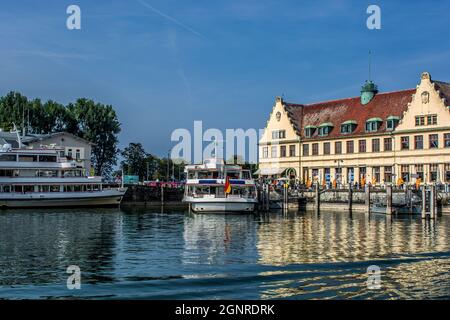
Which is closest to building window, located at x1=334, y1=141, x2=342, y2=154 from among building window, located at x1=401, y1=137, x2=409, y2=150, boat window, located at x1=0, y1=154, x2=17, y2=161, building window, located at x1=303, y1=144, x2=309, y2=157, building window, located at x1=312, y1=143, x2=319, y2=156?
building window, located at x1=312, y1=143, x2=319, y2=156

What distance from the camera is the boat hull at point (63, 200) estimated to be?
75.2 meters

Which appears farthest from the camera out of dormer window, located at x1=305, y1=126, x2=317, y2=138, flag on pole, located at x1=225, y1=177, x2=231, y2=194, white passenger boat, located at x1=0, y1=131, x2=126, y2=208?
dormer window, located at x1=305, y1=126, x2=317, y2=138

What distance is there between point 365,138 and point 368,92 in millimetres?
8916

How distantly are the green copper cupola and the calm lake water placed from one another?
4521 cm

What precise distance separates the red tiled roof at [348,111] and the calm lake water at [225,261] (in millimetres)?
40199

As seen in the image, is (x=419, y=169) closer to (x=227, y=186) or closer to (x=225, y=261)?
(x=227, y=186)

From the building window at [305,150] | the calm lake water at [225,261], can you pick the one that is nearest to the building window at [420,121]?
the building window at [305,150]

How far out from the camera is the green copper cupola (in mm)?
89000

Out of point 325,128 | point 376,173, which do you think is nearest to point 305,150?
point 325,128

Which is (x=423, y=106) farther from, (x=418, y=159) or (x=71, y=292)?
(x=71, y=292)

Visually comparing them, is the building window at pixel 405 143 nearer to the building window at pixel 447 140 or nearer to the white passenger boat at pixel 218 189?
the building window at pixel 447 140

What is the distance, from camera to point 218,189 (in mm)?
68125

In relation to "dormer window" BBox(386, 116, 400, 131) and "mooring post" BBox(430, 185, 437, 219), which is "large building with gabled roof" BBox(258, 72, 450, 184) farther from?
"mooring post" BBox(430, 185, 437, 219)

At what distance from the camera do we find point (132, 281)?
2273 cm
